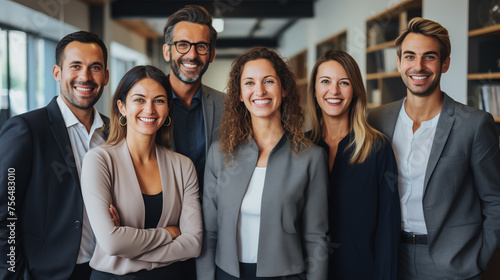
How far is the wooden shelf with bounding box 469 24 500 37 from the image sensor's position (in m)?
3.15

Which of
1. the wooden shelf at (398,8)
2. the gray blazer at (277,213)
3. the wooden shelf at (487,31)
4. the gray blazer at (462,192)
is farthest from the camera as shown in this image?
the wooden shelf at (398,8)

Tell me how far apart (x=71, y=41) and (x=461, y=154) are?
6.29 feet

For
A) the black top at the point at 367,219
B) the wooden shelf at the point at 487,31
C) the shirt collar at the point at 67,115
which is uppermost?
the wooden shelf at the point at 487,31

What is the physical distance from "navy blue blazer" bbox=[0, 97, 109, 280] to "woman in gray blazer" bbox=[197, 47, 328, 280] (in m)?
0.58

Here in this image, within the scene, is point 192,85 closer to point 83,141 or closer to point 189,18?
point 189,18

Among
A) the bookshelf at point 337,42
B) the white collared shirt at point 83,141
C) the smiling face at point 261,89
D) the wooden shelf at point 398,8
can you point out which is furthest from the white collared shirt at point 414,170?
the bookshelf at point 337,42

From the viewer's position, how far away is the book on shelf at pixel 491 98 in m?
3.25

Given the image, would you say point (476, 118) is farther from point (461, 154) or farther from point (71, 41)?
point (71, 41)

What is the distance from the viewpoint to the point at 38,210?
176cm

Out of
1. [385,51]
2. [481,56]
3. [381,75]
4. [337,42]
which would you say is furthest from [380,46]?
[337,42]

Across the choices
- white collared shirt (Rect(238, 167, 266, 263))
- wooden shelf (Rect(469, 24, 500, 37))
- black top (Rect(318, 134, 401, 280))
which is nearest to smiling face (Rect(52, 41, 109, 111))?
white collared shirt (Rect(238, 167, 266, 263))

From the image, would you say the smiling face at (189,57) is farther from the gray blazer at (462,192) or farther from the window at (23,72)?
the window at (23,72)

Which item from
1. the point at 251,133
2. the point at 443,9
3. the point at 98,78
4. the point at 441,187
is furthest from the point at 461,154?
the point at 443,9

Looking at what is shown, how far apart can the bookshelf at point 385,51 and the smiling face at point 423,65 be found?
8.61ft
